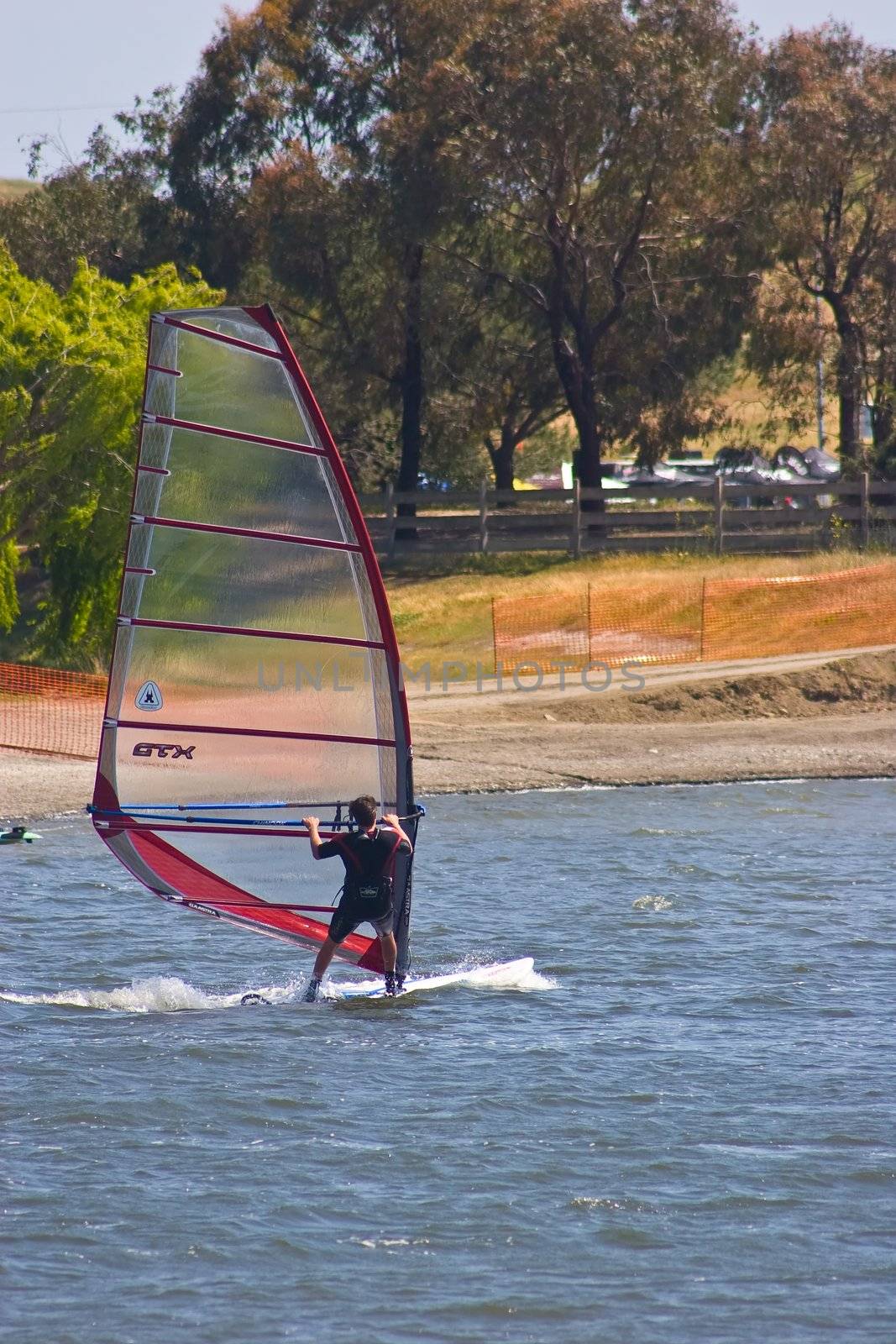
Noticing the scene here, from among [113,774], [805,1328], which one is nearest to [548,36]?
[113,774]

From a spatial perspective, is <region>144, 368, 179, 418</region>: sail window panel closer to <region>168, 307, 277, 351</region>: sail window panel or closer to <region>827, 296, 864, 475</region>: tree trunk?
<region>168, 307, 277, 351</region>: sail window panel

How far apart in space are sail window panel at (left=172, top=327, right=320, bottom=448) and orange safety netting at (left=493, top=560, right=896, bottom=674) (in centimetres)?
1341

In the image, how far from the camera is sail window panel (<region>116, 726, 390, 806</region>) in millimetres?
9445

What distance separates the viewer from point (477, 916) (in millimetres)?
12695

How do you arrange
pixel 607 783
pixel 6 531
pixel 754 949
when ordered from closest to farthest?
1. pixel 754 949
2. pixel 607 783
3. pixel 6 531

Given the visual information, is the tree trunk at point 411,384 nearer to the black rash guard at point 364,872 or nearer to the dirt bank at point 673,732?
the dirt bank at point 673,732

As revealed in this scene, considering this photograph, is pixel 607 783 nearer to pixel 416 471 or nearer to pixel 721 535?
pixel 721 535

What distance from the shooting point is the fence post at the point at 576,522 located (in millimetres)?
30453

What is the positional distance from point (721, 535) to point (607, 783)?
42.2 feet

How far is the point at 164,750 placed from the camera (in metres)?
9.45

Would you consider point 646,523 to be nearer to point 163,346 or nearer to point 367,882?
point 367,882

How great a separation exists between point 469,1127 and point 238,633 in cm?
303

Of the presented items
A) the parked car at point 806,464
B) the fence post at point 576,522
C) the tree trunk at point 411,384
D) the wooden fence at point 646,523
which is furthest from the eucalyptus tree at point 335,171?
the parked car at point 806,464

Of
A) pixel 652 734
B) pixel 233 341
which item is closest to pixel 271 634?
pixel 233 341
